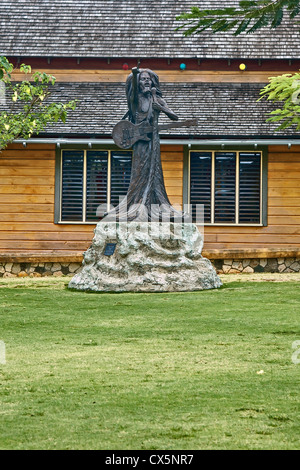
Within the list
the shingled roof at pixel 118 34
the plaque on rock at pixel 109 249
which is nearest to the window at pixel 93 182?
the shingled roof at pixel 118 34

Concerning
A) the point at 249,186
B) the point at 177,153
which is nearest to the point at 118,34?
the point at 177,153

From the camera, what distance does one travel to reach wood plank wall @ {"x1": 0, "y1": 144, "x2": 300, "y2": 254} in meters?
19.7

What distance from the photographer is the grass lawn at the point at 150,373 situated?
4.82m

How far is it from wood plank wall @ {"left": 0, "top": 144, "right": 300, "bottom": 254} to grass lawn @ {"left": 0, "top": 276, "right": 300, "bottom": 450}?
780 centimetres

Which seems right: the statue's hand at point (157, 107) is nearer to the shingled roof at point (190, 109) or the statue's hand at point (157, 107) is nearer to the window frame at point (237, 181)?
the shingled roof at point (190, 109)

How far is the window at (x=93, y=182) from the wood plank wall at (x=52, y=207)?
338mm

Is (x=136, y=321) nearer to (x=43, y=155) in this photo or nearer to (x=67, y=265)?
(x=67, y=265)

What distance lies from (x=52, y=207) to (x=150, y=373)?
13553 mm

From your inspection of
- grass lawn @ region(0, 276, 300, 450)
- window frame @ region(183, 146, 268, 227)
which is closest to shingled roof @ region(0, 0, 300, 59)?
window frame @ region(183, 146, 268, 227)

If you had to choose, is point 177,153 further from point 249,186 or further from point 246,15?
point 246,15

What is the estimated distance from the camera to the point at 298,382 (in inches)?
249

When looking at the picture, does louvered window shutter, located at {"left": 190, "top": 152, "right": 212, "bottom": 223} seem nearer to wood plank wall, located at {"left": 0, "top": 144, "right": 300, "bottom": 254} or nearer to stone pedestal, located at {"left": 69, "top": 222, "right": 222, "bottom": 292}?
wood plank wall, located at {"left": 0, "top": 144, "right": 300, "bottom": 254}
